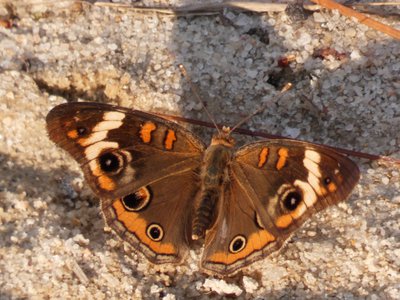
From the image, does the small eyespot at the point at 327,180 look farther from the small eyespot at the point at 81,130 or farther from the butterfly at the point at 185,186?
the small eyespot at the point at 81,130

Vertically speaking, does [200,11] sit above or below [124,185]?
above

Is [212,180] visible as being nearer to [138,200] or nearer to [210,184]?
[210,184]

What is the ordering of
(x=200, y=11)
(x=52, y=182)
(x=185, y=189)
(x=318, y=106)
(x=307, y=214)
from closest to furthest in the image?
(x=307, y=214) → (x=185, y=189) → (x=52, y=182) → (x=318, y=106) → (x=200, y=11)

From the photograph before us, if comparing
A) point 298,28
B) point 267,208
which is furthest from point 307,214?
point 298,28

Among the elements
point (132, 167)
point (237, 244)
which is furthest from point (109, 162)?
point (237, 244)

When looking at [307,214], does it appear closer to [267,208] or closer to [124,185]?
[267,208]

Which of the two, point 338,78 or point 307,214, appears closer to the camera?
point 307,214

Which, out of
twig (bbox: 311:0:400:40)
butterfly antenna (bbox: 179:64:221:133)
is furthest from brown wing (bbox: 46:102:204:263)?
twig (bbox: 311:0:400:40)

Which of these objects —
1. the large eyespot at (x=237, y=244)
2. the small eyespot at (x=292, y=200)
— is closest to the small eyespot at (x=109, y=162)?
the large eyespot at (x=237, y=244)
